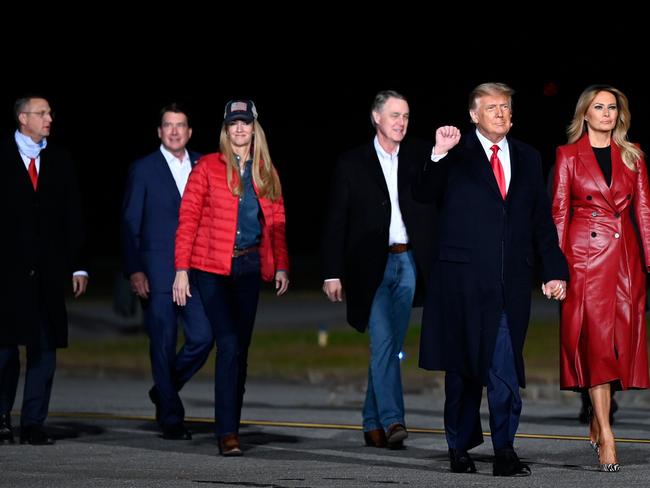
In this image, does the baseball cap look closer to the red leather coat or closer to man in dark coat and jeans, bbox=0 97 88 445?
man in dark coat and jeans, bbox=0 97 88 445

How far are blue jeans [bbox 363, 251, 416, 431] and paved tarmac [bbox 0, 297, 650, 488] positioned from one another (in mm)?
319

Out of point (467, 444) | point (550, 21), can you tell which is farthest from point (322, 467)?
point (550, 21)

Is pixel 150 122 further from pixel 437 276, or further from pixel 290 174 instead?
pixel 437 276

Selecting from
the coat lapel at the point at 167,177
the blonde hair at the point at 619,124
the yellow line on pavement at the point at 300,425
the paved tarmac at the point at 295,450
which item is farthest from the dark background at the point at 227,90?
the blonde hair at the point at 619,124

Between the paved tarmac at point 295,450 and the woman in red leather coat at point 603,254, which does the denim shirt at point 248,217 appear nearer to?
the paved tarmac at point 295,450

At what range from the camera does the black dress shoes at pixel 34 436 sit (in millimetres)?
11578

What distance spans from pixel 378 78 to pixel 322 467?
48345mm

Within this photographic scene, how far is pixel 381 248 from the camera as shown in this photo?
1139cm

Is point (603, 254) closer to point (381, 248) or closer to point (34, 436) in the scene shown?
point (381, 248)

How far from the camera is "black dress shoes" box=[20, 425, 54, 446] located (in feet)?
38.0

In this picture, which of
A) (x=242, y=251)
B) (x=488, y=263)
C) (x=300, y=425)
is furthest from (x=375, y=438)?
(x=488, y=263)

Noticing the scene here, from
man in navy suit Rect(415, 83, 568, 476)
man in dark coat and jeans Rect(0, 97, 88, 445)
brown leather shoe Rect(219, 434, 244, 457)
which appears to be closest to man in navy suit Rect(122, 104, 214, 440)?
man in dark coat and jeans Rect(0, 97, 88, 445)

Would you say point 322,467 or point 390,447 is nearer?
point 322,467

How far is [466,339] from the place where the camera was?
32.9 feet
